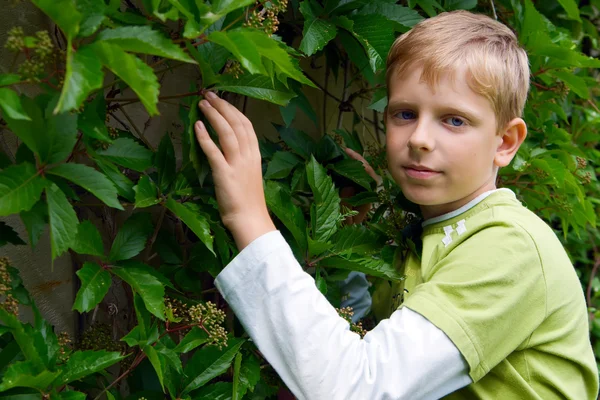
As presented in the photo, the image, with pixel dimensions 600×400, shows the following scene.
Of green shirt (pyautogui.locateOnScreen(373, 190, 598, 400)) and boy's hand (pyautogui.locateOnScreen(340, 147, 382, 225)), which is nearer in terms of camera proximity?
green shirt (pyautogui.locateOnScreen(373, 190, 598, 400))

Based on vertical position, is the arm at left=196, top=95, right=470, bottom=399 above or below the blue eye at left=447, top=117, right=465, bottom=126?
below

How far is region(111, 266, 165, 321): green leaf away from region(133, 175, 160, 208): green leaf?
0.11 metres

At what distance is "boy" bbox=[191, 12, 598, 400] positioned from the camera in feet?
3.34

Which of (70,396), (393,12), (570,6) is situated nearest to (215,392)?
(70,396)

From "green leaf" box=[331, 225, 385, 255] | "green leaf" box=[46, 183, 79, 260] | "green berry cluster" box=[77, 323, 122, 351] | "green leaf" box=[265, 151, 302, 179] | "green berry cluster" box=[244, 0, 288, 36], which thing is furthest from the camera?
"green leaf" box=[265, 151, 302, 179]

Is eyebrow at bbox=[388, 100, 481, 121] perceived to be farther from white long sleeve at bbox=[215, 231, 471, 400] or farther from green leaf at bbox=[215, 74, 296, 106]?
white long sleeve at bbox=[215, 231, 471, 400]

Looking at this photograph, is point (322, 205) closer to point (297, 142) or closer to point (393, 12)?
point (297, 142)

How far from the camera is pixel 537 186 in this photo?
5.89 ft

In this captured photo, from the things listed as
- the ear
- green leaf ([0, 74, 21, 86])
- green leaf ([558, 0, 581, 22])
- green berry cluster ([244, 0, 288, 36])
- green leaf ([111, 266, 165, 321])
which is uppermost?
green leaf ([0, 74, 21, 86])

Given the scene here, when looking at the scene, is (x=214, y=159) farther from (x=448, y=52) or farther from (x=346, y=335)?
(x=448, y=52)

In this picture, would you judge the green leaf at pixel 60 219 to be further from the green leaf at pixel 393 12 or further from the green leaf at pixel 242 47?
the green leaf at pixel 393 12

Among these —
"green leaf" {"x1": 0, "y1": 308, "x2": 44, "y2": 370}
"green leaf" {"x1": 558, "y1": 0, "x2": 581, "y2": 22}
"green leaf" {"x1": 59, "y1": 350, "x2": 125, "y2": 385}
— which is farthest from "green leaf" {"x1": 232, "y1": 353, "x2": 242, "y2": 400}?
"green leaf" {"x1": 558, "y1": 0, "x2": 581, "y2": 22}

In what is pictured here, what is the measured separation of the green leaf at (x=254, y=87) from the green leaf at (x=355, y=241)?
1.02ft

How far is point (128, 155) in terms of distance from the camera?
3.23 ft
